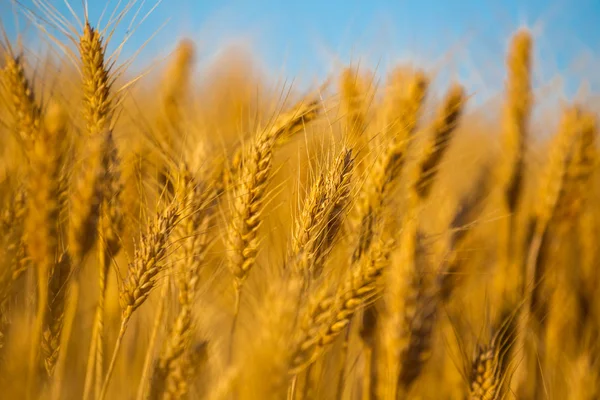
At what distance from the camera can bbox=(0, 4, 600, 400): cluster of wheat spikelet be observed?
4.26 ft

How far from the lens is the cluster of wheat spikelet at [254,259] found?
1.30m

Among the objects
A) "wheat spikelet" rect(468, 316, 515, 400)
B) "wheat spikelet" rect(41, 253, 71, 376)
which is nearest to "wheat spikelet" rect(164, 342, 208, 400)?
Answer: "wheat spikelet" rect(41, 253, 71, 376)

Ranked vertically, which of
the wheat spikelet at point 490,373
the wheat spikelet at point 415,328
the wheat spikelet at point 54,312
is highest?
the wheat spikelet at point 54,312

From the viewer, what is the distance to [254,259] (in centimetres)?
147

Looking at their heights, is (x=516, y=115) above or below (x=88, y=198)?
above

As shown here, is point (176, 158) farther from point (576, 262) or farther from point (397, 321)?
point (576, 262)

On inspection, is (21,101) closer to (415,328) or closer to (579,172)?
(415,328)

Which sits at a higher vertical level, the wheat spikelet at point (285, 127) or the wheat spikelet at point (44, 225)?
the wheat spikelet at point (285, 127)

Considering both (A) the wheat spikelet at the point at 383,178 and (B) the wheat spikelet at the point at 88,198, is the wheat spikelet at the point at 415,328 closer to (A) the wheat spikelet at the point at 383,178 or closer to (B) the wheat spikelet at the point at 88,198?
(A) the wheat spikelet at the point at 383,178

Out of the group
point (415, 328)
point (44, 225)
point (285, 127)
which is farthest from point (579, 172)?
point (44, 225)

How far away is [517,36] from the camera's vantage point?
3027mm

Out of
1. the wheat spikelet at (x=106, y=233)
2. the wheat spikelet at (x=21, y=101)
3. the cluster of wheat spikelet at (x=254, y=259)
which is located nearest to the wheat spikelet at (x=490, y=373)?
the cluster of wheat spikelet at (x=254, y=259)

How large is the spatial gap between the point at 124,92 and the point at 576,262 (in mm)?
2501

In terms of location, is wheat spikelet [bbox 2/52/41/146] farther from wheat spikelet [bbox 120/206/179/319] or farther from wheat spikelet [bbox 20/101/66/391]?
wheat spikelet [bbox 120/206/179/319]
